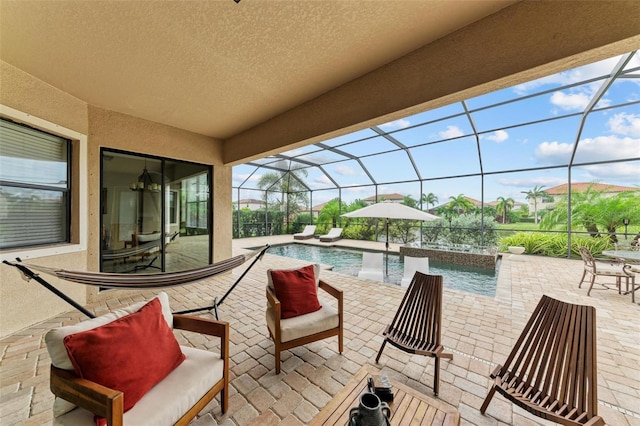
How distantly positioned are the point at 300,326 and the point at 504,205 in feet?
35.0

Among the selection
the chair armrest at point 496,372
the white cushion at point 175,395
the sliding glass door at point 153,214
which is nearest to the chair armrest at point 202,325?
the white cushion at point 175,395

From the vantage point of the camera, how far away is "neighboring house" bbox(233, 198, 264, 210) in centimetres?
1262

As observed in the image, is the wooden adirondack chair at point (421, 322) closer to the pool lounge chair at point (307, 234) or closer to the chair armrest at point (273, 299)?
the chair armrest at point (273, 299)

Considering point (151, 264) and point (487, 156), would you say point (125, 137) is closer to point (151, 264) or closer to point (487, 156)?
point (151, 264)

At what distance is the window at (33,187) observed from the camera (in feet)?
8.99

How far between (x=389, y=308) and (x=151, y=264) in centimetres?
442

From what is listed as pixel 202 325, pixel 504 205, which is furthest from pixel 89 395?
pixel 504 205

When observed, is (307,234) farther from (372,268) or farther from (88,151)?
(88,151)

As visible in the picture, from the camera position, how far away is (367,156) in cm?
903

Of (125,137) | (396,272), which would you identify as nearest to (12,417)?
(125,137)

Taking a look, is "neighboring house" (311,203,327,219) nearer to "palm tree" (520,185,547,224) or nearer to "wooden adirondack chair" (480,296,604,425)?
"palm tree" (520,185,547,224)

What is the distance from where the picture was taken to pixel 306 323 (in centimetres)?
226

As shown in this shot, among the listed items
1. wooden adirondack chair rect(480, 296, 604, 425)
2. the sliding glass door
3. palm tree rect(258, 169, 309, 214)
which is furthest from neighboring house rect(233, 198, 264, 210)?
wooden adirondack chair rect(480, 296, 604, 425)

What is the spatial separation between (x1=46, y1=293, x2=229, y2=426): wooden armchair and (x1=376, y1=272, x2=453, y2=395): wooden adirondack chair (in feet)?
4.87
